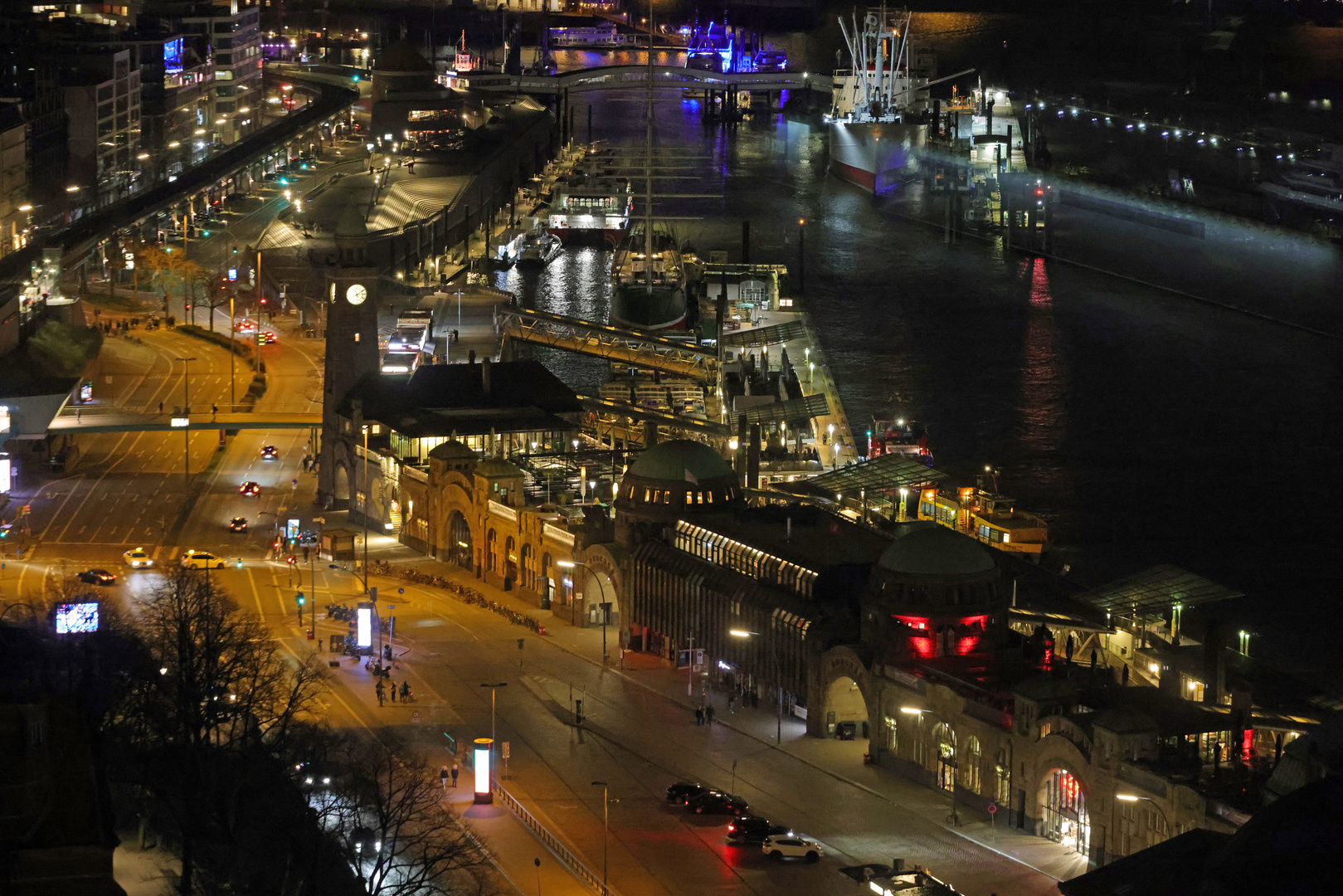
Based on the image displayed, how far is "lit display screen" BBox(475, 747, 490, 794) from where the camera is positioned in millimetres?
44875

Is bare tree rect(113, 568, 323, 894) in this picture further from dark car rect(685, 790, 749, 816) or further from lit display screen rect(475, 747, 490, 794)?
dark car rect(685, 790, 749, 816)

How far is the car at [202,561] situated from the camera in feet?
201

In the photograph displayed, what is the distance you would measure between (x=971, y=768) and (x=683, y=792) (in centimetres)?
530

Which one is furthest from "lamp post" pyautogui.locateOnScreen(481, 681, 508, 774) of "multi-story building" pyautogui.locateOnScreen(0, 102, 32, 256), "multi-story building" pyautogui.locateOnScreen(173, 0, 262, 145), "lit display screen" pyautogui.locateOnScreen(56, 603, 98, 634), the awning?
"multi-story building" pyautogui.locateOnScreen(173, 0, 262, 145)

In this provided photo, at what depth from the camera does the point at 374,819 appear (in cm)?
4238

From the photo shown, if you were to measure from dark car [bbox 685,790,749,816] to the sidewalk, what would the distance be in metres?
2.96

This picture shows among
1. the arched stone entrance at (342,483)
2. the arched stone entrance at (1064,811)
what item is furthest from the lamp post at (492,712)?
the arched stone entrance at (342,483)

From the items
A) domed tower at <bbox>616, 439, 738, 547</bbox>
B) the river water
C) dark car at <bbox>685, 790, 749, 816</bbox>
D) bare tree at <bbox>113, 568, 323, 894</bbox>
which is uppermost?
domed tower at <bbox>616, 439, 738, 547</bbox>

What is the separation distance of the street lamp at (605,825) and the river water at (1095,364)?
2155 cm

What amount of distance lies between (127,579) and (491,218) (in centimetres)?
7125

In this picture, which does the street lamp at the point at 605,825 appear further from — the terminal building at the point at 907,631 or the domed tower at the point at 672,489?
the domed tower at the point at 672,489

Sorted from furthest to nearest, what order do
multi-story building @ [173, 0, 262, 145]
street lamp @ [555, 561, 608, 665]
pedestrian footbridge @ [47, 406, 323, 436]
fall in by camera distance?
multi-story building @ [173, 0, 262, 145] < pedestrian footbridge @ [47, 406, 323, 436] < street lamp @ [555, 561, 608, 665]

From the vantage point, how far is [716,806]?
43.9 m

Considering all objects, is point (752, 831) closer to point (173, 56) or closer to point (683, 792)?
point (683, 792)
